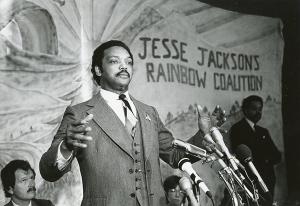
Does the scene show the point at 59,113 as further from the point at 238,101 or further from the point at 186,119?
the point at 238,101

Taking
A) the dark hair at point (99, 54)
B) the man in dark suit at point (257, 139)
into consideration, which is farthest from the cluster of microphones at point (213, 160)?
the dark hair at point (99, 54)

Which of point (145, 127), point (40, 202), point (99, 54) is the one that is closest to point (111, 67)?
point (99, 54)

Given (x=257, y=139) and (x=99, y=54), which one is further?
(x=257, y=139)

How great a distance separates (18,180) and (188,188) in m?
1.09

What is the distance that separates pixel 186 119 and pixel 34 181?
1177 millimetres

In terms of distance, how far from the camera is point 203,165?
361cm

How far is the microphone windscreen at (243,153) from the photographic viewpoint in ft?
12.5

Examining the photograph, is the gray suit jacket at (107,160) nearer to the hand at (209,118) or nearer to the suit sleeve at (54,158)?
the suit sleeve at (54,158)

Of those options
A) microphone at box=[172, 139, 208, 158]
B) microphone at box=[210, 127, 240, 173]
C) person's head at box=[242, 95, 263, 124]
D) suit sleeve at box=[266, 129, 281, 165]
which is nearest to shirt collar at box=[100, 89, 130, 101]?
microphone at box=[172, 139, 208, 158]

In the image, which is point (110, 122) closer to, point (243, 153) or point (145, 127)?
point (145, 127)

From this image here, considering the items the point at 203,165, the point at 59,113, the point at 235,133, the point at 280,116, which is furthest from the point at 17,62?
the point at 280,116

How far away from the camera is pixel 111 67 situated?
3.29m

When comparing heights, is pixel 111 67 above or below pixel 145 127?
above

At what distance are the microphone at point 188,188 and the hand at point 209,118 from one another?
421 millimetres
